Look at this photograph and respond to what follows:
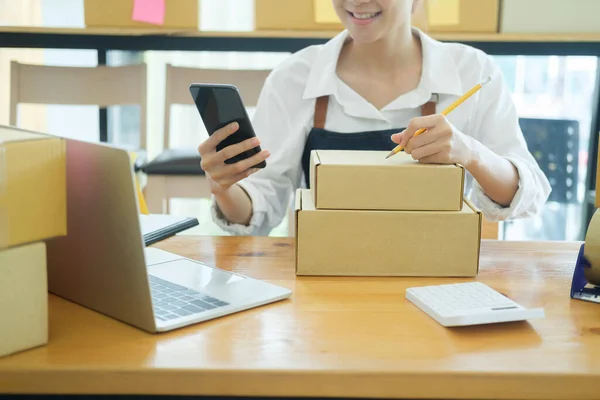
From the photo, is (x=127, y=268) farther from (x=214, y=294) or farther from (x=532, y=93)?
(x=532, y=93)

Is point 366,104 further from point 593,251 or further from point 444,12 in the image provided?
point 444,12

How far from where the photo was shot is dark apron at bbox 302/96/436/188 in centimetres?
150

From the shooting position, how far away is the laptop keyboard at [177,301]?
2.68 feet

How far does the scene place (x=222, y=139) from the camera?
3.75ft

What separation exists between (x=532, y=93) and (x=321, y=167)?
8.09 feet

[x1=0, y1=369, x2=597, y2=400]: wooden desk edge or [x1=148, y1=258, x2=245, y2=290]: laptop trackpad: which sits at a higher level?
[x1=148, y1=258, x2=245, y2=290]: laptop trackpad

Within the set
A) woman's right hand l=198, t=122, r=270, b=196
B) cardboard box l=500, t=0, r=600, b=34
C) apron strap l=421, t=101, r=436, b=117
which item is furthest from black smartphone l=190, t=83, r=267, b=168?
cardboard box l=500, t=0, r=600, b=34

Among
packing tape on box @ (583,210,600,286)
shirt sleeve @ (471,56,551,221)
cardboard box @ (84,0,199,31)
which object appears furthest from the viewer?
cardboard box @ (84,0,199,31)

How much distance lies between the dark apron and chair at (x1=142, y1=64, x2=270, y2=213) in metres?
0.82

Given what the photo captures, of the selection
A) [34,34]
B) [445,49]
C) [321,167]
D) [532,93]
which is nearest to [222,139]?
[321,167]

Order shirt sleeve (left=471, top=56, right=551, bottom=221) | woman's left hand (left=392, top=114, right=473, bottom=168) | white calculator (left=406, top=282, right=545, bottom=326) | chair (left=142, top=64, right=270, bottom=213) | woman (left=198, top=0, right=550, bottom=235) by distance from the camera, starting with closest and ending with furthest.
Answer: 1. white calculator (left=406, top=282, right=545, bottom=326)
2. woman's left hand (left=392, top=114, right=473, bottom=168)
3. shirt sleeve (left=471, top=56, right=551, bottom=221)
4. woman (left=198, top=0, right=550, bottom=235)
5. chair (left=142, top=64, right=270, bottom=213)

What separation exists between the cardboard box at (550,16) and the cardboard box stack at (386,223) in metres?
1.64

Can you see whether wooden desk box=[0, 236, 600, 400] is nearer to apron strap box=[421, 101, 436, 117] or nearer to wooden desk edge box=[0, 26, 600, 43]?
apron strap box=[421, 101, 436, 117]

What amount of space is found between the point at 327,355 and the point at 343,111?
90 cm
